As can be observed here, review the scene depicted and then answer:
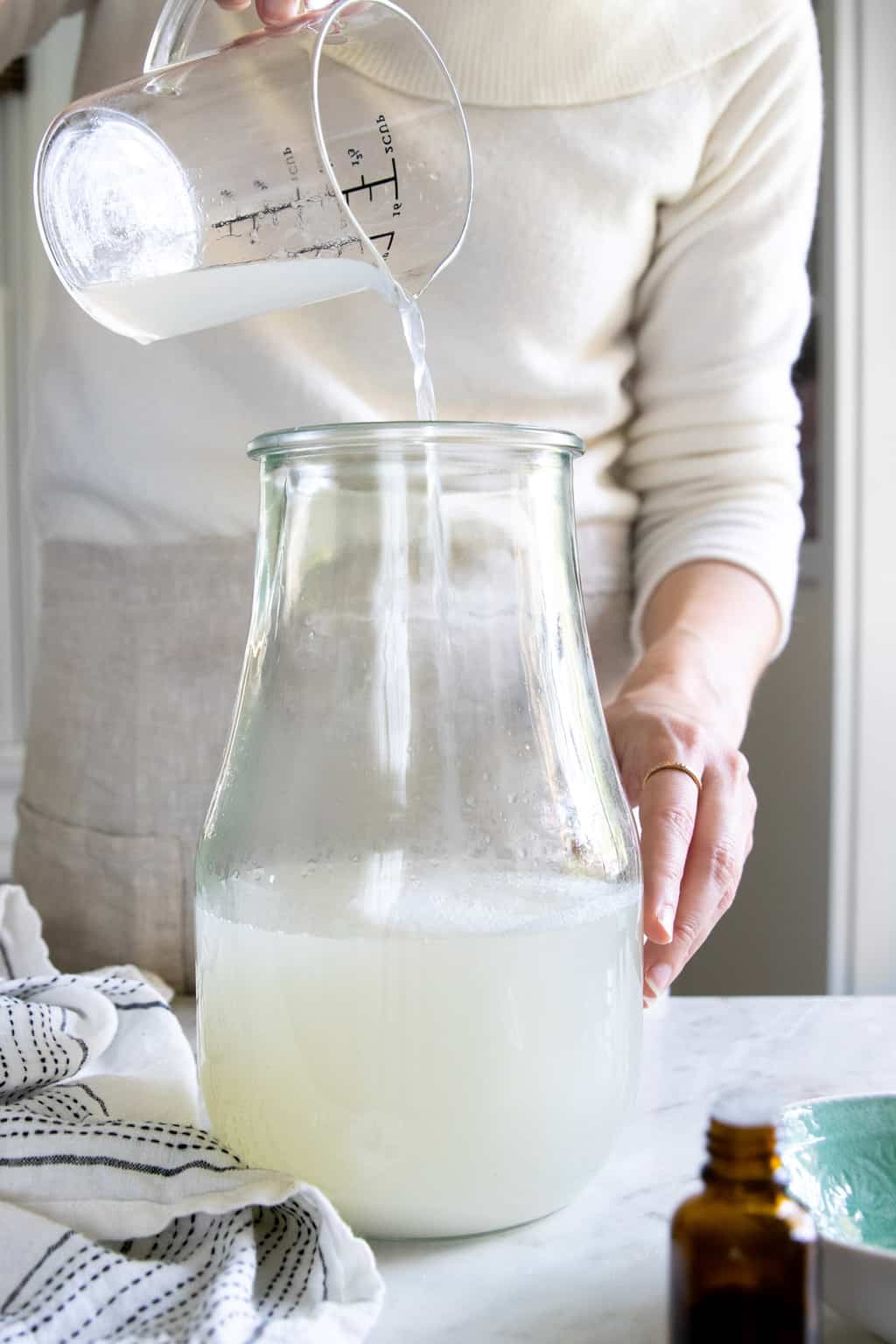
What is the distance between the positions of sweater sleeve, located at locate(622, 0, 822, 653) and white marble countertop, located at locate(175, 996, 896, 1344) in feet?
1.13

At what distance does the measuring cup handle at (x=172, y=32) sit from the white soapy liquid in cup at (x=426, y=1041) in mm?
385

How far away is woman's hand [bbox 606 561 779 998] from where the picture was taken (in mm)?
607

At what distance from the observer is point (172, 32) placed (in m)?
0.66

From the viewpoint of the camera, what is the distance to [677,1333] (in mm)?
335

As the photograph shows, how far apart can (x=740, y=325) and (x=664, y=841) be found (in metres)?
0.50

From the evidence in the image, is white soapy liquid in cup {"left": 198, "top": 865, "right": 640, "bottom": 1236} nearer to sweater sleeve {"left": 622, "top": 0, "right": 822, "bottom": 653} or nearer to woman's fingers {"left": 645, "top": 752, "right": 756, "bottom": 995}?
woman's fingers {"left": 645, "top": 752, "right": 756, "bottom": 995}

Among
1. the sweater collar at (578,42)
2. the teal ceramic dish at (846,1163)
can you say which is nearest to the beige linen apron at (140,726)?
the sweater collar at (578,42)

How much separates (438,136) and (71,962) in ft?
2.11

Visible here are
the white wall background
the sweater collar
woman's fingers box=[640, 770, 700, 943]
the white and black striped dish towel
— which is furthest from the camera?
the white wall background

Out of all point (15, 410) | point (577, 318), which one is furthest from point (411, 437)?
point (15, 410)

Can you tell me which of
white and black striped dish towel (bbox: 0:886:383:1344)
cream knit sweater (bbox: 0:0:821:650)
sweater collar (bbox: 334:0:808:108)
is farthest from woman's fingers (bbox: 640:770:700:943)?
sweater collar (bbox: 334:0:808:108)

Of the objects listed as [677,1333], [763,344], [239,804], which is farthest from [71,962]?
[677,1333]

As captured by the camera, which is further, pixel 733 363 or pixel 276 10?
pixel 733 363

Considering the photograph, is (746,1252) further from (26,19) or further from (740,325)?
(26,19)
